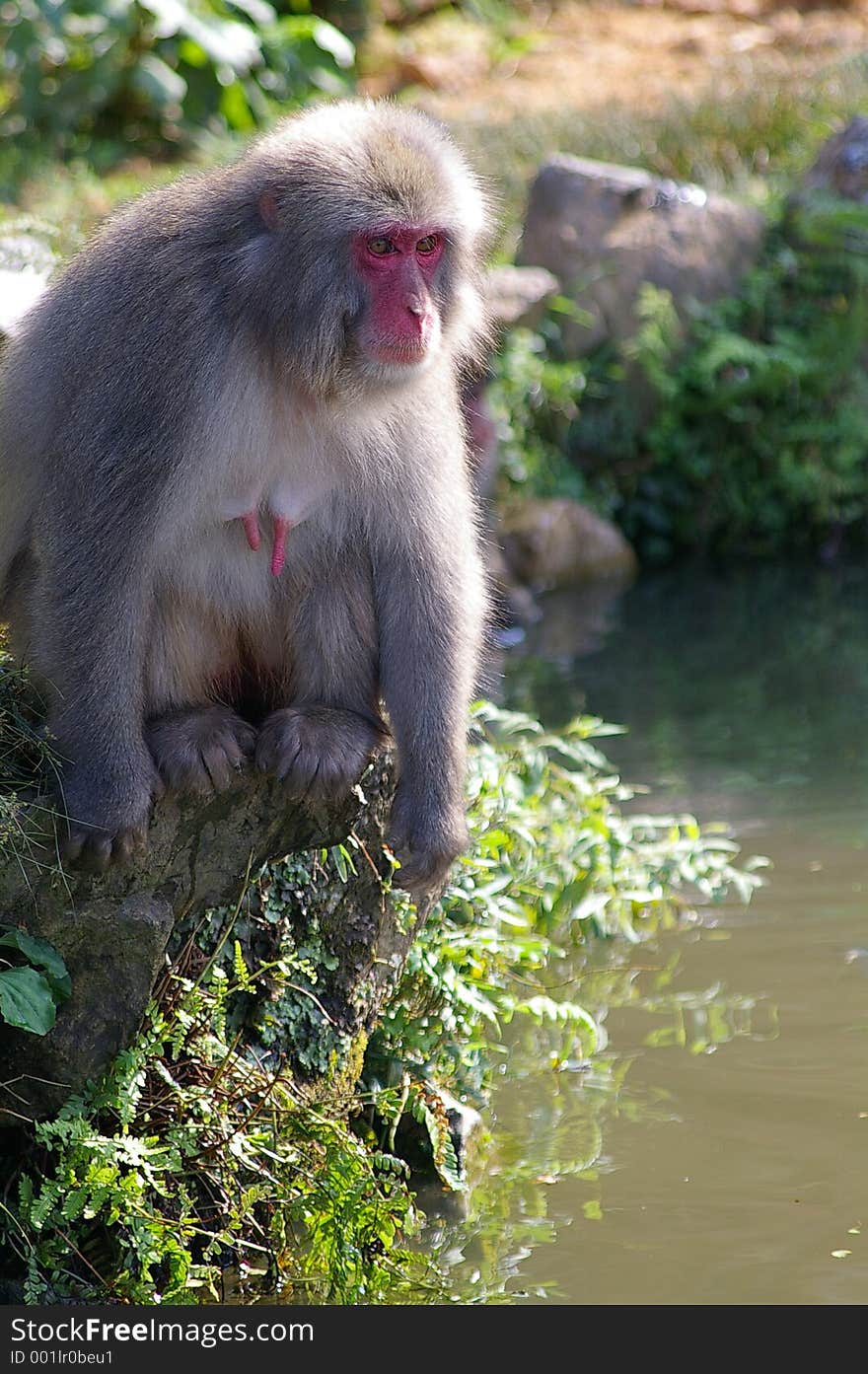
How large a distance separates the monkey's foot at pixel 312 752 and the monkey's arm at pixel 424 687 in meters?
0.14

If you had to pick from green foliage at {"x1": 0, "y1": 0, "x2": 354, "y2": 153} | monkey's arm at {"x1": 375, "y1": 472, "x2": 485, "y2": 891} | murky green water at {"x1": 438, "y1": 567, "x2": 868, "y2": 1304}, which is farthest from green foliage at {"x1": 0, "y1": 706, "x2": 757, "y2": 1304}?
green foliage at {"x1": 0, "y1": 0, "x2": 354, "y2": 153}

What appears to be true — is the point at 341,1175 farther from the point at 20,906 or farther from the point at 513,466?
the point at 513,466

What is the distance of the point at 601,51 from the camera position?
1888 cm

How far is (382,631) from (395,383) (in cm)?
63

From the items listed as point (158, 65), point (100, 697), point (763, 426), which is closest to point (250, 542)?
point (100, 697)

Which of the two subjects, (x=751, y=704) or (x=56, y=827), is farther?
(x=751, y=704)

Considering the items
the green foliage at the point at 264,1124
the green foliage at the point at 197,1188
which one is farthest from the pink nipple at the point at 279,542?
the green foliage at the point at 197,1188

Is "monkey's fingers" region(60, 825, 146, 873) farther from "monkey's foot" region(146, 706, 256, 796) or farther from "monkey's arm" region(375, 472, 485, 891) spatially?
"monkey's arm" region(375, 472, 485, 891)

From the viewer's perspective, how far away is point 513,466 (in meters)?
11.7

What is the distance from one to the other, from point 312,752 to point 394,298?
972 mm

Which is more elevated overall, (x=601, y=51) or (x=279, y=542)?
(x=601, y=51)

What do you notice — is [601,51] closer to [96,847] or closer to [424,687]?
[424,687]

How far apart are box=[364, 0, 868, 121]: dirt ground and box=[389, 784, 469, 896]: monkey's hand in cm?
1377
